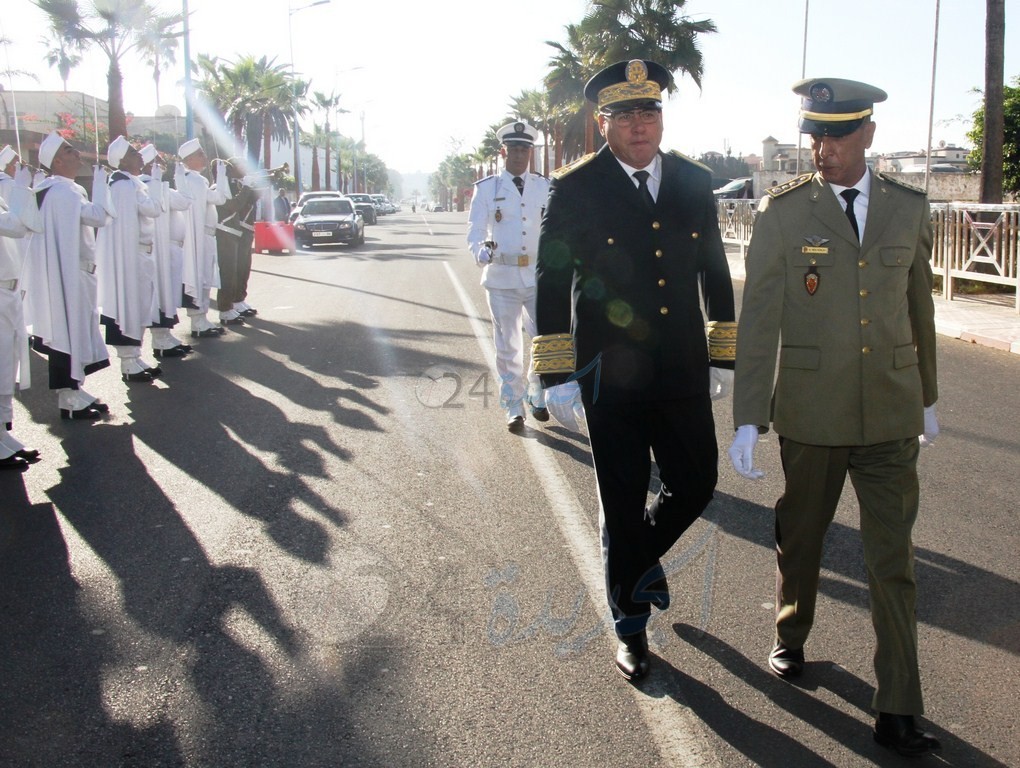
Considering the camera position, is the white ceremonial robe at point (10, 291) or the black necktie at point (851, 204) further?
the white ceremonial robe at point (10, 291)

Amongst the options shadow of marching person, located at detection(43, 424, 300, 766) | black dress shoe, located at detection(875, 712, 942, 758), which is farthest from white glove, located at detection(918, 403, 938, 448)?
shadow of marching person, located at detection(43, 424, 300, 766)

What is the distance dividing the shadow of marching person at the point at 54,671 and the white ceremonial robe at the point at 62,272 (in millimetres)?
3038

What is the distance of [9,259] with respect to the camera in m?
7.08

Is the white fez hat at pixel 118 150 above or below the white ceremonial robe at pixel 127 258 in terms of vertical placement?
above

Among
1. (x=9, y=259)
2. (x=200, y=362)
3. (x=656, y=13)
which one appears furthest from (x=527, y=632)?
(x=656, y=13)

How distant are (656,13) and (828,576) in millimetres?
34551

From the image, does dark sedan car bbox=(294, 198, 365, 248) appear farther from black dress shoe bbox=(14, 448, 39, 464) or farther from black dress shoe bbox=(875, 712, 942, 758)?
black dress shoe bbox=(875, 712, 942, 758)

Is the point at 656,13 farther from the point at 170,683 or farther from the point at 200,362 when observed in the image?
the point at 170,683

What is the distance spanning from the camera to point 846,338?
3.48 m

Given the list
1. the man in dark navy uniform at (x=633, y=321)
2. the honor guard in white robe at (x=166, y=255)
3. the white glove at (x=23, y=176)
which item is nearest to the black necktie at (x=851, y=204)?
the man in dark navy uniform at (x=633, y=321)

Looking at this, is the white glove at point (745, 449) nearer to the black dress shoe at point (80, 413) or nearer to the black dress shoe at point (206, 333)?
the black dress shoe at point (80, 413)

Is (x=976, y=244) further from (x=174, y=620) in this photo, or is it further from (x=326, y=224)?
(x=326, y=224)

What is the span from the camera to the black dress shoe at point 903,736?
320cm

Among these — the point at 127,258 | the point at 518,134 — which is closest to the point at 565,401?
the point at 518,134
